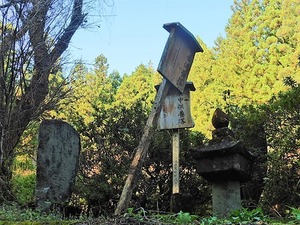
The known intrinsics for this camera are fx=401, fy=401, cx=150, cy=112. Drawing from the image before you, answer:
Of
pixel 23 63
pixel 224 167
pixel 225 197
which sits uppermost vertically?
pixel 23 63

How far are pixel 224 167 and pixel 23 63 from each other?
3.11 meters

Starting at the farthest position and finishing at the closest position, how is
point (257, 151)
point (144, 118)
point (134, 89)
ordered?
point (134, 89) → point (144, 118) → point (257, 151)

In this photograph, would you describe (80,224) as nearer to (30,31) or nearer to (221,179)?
(221,179)

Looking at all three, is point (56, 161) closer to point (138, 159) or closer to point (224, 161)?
point (138, 159)

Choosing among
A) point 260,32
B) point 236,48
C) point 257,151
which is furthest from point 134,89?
point 257,151

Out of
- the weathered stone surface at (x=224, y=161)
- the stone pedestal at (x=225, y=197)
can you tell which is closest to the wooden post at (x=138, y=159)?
the weathered stone surface at (x=224, y=161)

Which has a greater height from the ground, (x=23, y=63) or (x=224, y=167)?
(x=23, y=63)

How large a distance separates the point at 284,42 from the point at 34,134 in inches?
537

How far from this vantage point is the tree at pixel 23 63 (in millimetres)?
5398

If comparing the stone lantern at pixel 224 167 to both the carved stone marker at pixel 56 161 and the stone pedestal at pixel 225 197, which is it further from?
the carved stone marker at pixel 56 161

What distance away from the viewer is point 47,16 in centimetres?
603

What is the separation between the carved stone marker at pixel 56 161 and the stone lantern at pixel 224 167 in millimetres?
1525

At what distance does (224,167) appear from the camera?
4504 mm

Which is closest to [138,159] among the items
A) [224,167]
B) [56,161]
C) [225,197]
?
[224,167]
